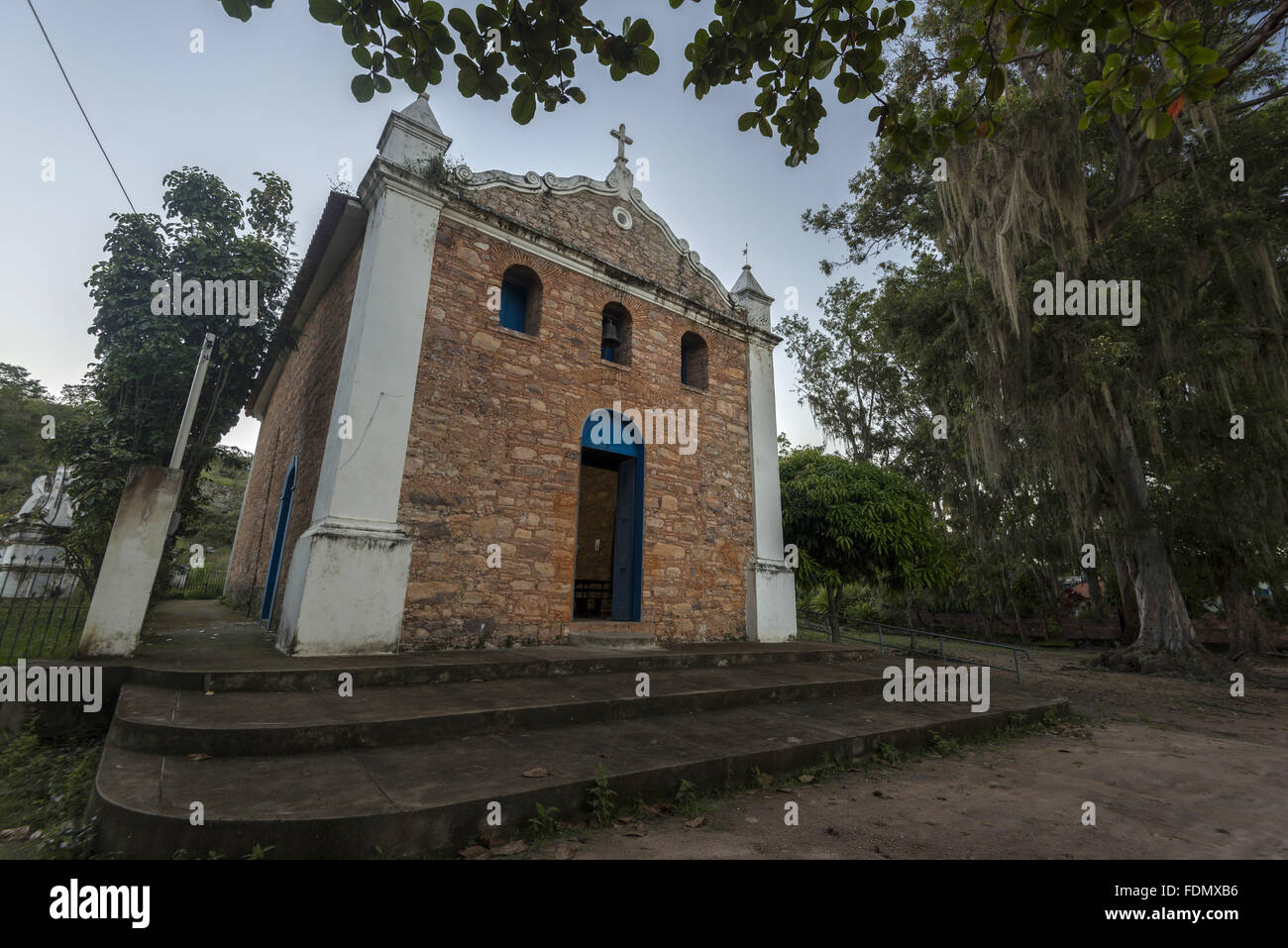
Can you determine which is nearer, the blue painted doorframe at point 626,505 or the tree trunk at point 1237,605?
the blue painted doorframe at point 626,505

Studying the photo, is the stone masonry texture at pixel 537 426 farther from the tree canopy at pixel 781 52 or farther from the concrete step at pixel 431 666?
the tree canopy at pixel 781 52

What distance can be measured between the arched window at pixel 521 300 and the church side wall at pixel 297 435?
1998mm

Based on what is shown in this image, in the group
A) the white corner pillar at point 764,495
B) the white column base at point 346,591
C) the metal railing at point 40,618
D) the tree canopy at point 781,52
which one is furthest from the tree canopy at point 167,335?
the white corner pillar at point 764,495

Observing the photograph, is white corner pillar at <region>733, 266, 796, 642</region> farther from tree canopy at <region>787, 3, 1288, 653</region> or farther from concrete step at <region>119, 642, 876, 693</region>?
tree canopy at <region>787, 3, 1288, 653</region>

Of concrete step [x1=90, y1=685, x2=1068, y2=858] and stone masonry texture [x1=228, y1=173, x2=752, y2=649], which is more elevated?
stone masonry texture [x1=228, y1=173, x2=752, y2=649]

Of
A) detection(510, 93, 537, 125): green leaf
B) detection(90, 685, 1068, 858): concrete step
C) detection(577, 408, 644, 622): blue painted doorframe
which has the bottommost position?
detection(90, 685, 1068, 858): concrete step

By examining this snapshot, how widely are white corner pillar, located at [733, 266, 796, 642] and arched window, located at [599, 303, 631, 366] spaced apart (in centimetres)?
274

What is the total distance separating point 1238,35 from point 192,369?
1779cm

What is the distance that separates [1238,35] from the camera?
955 cm

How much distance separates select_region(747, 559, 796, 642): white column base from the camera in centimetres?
901

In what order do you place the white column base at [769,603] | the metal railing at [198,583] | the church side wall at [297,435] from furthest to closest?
the metal railing at [198,583], the white column base at [769,603], the church side wall at [297,435]

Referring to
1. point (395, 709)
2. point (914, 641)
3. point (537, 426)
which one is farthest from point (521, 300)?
point (914, 641)

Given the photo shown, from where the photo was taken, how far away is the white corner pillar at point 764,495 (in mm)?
9125

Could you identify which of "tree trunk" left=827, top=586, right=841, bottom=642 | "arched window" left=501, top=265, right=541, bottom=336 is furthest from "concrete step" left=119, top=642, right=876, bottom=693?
"arched window" left=501, top=265, right=541, bottom=336
